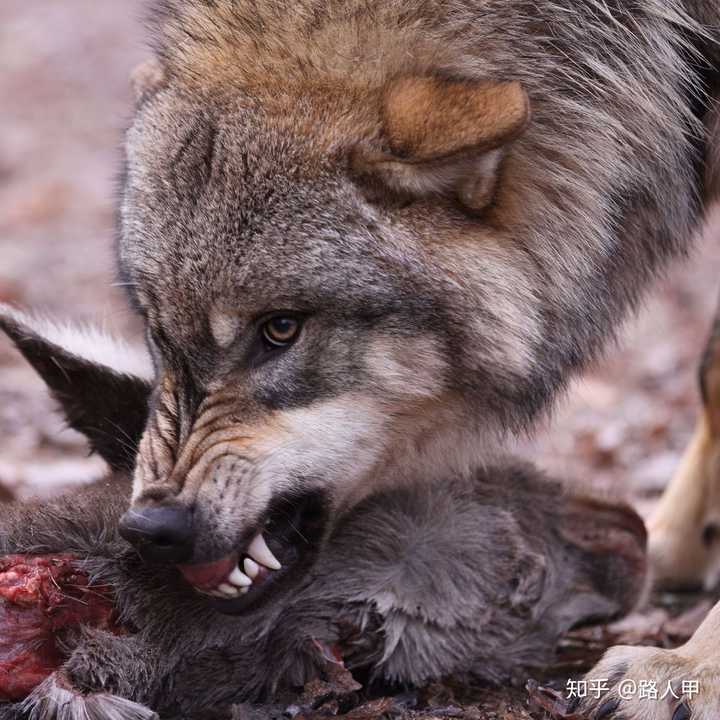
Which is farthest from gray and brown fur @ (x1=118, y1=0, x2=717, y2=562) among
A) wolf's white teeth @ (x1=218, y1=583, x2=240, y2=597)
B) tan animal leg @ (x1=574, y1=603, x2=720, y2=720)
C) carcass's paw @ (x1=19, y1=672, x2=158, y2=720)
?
tan animal leg @ (x1=574, y1=603, x2=720, y2=720)

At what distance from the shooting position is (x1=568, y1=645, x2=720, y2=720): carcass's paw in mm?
3242

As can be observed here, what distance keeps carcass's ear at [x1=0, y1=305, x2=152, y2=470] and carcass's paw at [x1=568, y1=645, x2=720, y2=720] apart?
1.48 meters

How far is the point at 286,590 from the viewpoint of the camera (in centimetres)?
339

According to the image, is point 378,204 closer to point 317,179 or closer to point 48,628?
point 317,179

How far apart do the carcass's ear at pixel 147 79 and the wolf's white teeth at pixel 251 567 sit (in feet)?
4.81

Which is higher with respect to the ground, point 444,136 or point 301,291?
point 444,136

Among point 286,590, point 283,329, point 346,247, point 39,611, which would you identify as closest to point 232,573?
point 286,590

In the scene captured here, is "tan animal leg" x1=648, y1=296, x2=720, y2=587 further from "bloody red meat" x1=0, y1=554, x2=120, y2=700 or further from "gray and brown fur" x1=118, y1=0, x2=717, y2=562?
"bloody red meat" x1=0, y1=554, x2=120, y2=700

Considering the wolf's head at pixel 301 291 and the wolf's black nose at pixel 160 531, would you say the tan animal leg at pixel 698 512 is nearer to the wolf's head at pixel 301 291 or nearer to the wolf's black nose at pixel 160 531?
the wolf's head at pixel 301 291

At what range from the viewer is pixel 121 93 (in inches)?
496

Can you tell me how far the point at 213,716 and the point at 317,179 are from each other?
56.1 inches

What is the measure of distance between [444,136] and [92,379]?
4.24ft

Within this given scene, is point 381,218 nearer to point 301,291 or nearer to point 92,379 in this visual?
point 301,291

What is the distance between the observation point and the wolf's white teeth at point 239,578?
3268 millimetres
